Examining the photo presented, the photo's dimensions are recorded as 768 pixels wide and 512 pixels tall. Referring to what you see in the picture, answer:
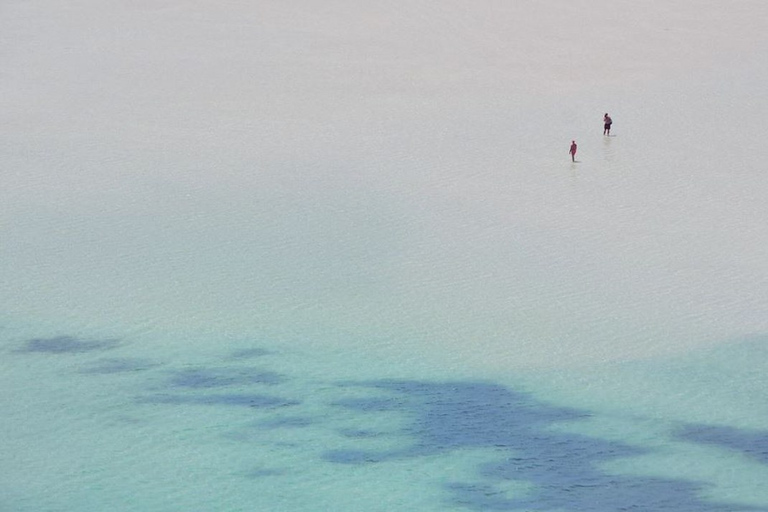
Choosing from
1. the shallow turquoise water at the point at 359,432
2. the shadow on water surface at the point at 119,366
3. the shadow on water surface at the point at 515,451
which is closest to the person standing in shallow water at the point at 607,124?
the shallow turquoise water at the point at 359,432

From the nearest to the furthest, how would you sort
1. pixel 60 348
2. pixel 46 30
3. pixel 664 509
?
pixel 664 509 < pixel 60 348 < pixel 46 30

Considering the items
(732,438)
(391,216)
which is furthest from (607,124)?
(732,438)

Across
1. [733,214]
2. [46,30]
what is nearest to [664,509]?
[733,214]

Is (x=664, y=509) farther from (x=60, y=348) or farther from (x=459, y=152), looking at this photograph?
(x=459, y=152)

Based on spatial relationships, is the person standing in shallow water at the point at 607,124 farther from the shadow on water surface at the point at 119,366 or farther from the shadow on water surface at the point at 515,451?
the shadow on water surface at the point at 119,366

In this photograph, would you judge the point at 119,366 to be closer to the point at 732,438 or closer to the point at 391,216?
the point at 391,216
